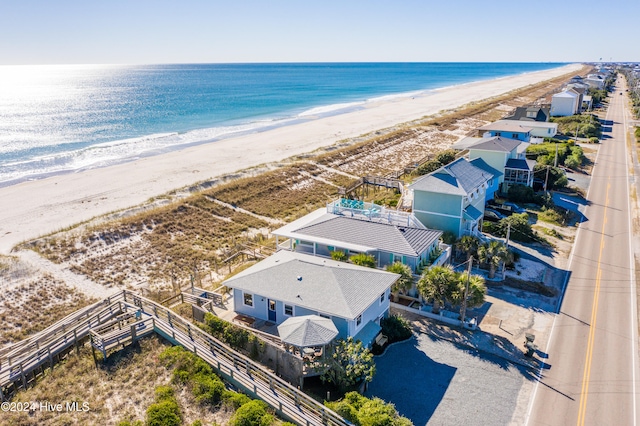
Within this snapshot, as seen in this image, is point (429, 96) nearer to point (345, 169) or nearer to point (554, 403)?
point (345, 169)

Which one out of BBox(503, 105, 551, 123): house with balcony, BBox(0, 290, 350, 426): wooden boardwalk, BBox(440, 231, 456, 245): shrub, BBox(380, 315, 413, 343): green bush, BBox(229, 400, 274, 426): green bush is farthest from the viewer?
BBox(503, 105, 551, 123): house with balcony

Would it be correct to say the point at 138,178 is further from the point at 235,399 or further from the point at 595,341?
the point at 595,341

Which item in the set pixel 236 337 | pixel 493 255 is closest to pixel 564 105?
pixel 493 255

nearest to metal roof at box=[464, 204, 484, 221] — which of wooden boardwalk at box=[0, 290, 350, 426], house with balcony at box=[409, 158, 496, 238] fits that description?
house with balcony at box=[409, 158, 496, 238]

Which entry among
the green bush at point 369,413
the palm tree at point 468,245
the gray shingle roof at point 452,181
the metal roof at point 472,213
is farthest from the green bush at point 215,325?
the metal roof at point 472,213

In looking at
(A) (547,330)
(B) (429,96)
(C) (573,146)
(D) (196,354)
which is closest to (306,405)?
(D) (196,354)

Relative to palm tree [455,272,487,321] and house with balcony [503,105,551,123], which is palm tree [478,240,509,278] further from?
house with balcony [503,105,551,123]
